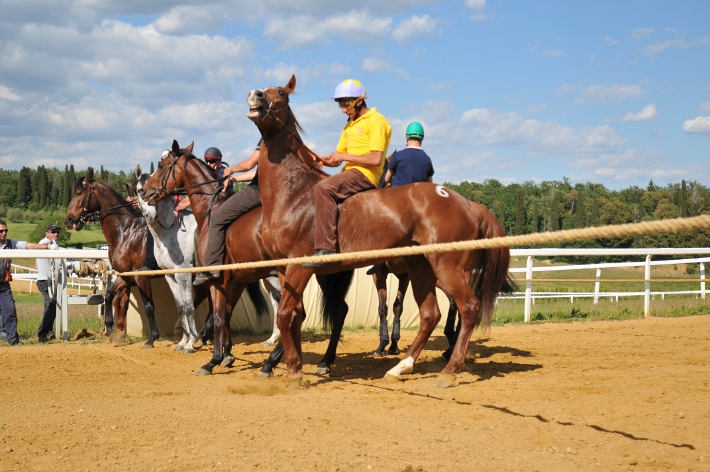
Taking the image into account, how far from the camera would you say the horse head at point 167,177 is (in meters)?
9.28

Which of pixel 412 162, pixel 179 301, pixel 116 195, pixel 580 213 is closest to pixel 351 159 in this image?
pixel 412 162

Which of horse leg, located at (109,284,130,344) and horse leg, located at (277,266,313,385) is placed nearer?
horse leg, located at (277,266,313,385)

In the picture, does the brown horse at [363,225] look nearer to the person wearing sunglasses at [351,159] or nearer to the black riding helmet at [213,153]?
the person wearing sunglasses at [351,159]

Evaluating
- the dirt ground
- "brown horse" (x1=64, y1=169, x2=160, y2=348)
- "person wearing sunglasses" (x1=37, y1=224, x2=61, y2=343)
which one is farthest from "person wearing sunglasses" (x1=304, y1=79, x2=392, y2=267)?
"person wearing sunglasses" (x1=37, y1=224, x2=61, y2=343)

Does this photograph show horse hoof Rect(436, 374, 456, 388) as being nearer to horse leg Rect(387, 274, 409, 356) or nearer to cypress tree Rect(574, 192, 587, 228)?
horse leg Rect(387, 274, 409, 356)

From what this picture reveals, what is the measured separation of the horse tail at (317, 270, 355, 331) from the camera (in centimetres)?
791

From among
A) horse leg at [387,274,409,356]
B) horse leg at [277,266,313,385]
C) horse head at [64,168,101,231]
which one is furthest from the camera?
horse head at [64,168,101,231]

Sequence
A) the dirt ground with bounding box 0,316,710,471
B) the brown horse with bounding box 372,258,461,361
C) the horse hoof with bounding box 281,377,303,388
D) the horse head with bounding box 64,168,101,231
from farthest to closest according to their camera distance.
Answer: the horse head with bounding box 64,168,101,231 < the brown horse with bounding box 372,258,461,361 < the horse hoof with bounding box 281,377,303,388 < the dirt ground with bounding box 0,316,710,471

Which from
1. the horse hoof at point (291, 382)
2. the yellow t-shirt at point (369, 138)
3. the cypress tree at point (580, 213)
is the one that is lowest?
the horse hoof at point (291, 382)

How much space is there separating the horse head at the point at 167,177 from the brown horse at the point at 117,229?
1929 mm

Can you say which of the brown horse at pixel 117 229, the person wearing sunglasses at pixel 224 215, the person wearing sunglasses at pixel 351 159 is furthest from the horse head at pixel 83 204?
the person wearing sunglasses at pixel 351 159

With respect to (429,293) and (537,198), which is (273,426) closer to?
(429,293)

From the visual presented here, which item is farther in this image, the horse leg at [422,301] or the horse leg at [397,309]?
the horse leg at [397,309]

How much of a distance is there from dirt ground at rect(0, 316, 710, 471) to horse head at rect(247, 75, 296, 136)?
2670 mm
